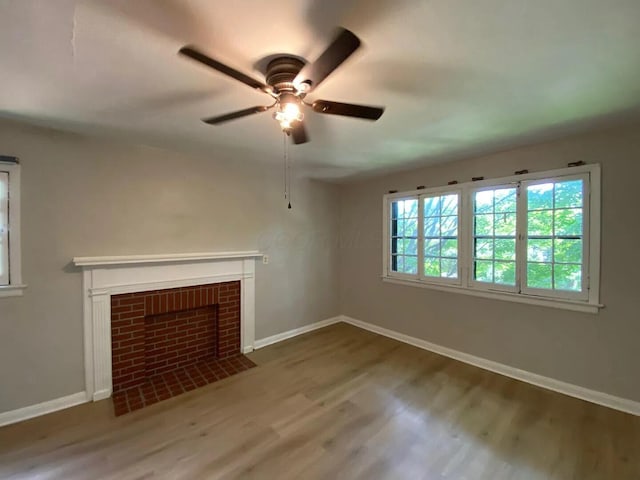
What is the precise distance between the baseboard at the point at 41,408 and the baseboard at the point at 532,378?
354cm

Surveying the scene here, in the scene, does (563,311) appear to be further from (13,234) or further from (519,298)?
(13,234)

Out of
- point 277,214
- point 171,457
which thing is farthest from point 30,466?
point 277,214

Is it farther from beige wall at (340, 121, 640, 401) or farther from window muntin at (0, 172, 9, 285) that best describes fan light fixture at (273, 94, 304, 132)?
beige wall at (340, 121, 640, 401)

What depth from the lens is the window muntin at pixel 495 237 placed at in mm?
2977

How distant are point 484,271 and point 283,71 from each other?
2991 millimetres

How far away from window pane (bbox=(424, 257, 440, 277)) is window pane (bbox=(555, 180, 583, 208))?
1.36 m

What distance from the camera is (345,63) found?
140cm

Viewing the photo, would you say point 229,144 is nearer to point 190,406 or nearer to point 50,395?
point 190,406

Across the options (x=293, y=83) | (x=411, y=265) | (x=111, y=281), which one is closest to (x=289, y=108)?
(x=293, y=83)

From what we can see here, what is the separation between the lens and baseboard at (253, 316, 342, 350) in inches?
148

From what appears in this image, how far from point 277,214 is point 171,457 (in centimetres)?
276

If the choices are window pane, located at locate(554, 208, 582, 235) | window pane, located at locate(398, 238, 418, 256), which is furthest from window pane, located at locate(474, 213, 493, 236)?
window pane, located at locate(398, 238, 418, 256)

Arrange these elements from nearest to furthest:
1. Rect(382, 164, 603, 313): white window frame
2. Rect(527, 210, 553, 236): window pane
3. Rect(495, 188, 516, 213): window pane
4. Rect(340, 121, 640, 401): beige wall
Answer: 1. Rect(340, 121, 640, 401): beige wall
2. Rect(382, 164, 603, 313): white window frame
3. Rect(527, 210, 553, 236): window pane
4. Rect(495, 188, 516, 213): window pane

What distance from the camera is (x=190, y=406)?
8.11ft
